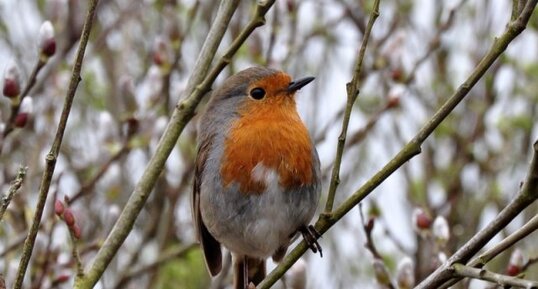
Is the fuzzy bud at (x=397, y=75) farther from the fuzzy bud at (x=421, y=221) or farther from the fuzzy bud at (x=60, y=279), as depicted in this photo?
the fuzzy bud at (x=60, y=279)

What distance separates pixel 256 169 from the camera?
138 inches

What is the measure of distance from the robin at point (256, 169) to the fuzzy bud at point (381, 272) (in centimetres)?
26

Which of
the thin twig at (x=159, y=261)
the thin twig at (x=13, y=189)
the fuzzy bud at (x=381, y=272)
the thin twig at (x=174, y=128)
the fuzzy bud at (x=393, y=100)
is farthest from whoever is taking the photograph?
the fuzzy bud at (x=393, y=100)

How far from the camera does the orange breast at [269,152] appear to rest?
3.51 metres

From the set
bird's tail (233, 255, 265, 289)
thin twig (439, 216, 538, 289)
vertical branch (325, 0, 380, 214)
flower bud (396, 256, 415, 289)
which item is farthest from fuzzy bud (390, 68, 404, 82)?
thin twig (439, 216, 538, 289)

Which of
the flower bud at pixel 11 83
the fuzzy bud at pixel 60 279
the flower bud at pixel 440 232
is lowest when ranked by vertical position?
the fuzzy bud at pixel 60 279

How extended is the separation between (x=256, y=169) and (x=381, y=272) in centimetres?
61

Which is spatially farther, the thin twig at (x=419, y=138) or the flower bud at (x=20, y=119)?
the flower bud at (x=20, y=119)

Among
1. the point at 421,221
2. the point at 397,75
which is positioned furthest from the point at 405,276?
the point at 397,75

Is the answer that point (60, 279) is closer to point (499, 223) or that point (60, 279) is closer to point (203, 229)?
point (203, 229)

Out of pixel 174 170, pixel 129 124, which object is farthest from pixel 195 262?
pixel 129 124

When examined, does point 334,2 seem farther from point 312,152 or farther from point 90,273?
point 90,273

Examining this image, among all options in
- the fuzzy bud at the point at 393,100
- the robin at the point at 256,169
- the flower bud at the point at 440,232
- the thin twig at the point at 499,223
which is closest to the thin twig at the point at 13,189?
the thin twig at the point at 499,223

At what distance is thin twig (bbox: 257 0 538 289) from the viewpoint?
2.36m
